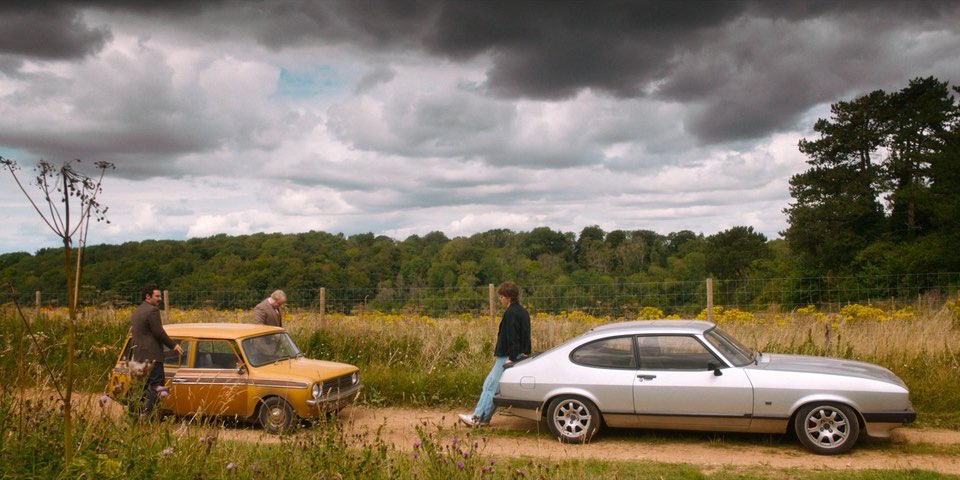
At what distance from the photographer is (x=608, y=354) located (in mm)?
8797

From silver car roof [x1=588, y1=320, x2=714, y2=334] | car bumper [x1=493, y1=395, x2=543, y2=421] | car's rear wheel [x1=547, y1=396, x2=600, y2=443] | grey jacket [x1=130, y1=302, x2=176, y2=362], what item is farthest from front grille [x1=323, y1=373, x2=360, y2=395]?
silver car roof [x1=588, y1=320, x2=714, y2=334]

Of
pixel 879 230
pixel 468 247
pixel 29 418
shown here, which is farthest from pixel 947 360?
pixel 468 247

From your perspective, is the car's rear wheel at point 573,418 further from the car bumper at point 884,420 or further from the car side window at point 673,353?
the car bumper at point 884,420

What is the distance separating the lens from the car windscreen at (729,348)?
27.7ft

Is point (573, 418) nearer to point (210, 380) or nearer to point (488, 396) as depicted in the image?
point (488, 396)

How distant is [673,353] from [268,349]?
5.68m

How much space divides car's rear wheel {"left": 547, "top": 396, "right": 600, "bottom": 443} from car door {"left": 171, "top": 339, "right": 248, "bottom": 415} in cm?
409

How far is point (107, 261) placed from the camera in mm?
32938

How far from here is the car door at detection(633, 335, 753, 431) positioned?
816 centimetres

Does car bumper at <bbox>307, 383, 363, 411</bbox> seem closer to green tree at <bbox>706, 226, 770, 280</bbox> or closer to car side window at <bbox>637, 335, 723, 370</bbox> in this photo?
car side window at <bbox>637, 335, 723, 370</bbox>

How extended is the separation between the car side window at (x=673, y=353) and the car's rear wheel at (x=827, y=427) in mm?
1078

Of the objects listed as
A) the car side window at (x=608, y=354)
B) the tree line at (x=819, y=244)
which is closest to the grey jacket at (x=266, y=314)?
the car side window at (x=608, y=354)

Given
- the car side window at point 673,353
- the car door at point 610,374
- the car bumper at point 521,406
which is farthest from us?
the car bumper at point 521,406

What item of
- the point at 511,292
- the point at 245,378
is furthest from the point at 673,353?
the point at 245,378
